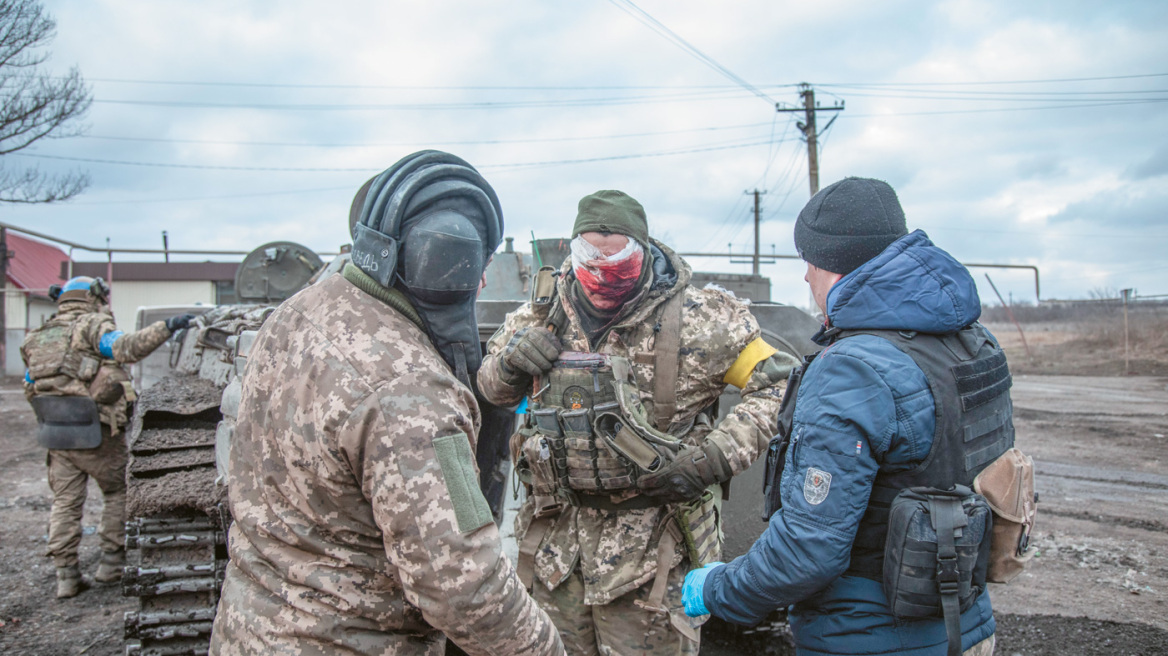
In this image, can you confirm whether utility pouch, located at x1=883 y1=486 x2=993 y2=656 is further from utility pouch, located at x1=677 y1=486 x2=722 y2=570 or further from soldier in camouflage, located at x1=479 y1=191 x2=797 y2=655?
utility pouch, located at x1=677 y1=486 x2=722 y2=570

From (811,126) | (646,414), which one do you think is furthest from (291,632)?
(811,126)

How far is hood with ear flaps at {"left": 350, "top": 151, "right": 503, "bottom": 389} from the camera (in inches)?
65.7


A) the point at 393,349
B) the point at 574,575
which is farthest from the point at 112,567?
the point at 393,349

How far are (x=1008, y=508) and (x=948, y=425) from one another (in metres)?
0.27

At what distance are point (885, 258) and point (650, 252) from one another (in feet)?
4.07

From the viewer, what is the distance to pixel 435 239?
165 centimetres

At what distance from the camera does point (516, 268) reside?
7129 millimetres

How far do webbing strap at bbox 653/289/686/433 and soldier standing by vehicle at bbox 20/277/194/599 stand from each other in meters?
4.42

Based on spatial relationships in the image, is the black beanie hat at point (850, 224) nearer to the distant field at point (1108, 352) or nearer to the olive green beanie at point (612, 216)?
the olive green beanie at point (612, 216)

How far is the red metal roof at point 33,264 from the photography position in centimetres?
2622

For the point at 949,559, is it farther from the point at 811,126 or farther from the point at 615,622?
the point at 811,126

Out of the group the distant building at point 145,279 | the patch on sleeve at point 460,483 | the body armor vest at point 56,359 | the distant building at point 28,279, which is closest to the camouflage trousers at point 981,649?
the patch on sleeve at point 460,483

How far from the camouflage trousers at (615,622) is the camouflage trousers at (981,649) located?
1.04 metres

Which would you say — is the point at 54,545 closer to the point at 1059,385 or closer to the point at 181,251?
the point at 181,251
